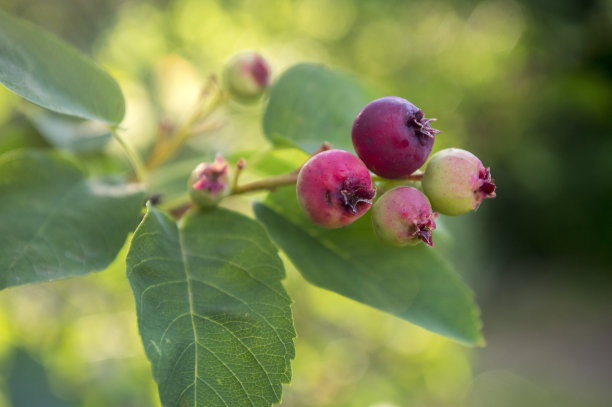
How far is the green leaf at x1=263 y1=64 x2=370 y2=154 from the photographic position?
104cm

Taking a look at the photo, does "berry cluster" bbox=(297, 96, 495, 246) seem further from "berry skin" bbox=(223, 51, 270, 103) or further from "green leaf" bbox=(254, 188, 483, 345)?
"berry skin" bbox=(223, 51, 270, 103)

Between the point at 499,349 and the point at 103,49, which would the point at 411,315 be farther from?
the point at 499,349

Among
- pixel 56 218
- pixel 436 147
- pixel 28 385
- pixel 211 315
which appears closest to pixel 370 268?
pixel 211 315

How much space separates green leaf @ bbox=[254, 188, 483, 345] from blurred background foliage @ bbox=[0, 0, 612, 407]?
0.75ft

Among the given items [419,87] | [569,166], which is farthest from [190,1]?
[569,166]

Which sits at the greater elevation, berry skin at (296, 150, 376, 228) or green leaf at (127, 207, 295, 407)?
berry skin at (296, 150, 376, 228)

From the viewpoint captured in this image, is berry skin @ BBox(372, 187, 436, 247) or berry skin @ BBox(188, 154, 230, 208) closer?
berry skin @ BBox(372, 187, 436, 247)

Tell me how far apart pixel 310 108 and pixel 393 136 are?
0.43 m

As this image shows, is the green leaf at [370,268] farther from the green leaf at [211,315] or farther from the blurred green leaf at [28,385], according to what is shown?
the blurred green leaf at [28,385]

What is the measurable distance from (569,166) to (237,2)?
19.8 ft

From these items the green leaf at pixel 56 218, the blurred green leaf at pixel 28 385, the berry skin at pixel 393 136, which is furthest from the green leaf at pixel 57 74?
the blurred green leaf at pixel 28 385

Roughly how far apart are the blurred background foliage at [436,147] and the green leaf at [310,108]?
0.31 ft

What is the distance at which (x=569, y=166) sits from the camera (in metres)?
7.84

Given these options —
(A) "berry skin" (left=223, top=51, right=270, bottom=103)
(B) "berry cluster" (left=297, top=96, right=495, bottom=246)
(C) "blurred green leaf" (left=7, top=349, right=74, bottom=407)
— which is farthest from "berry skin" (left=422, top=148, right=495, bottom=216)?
(C) "blurred green leaf" (left=7, top=349, right=74, bottom=407)
